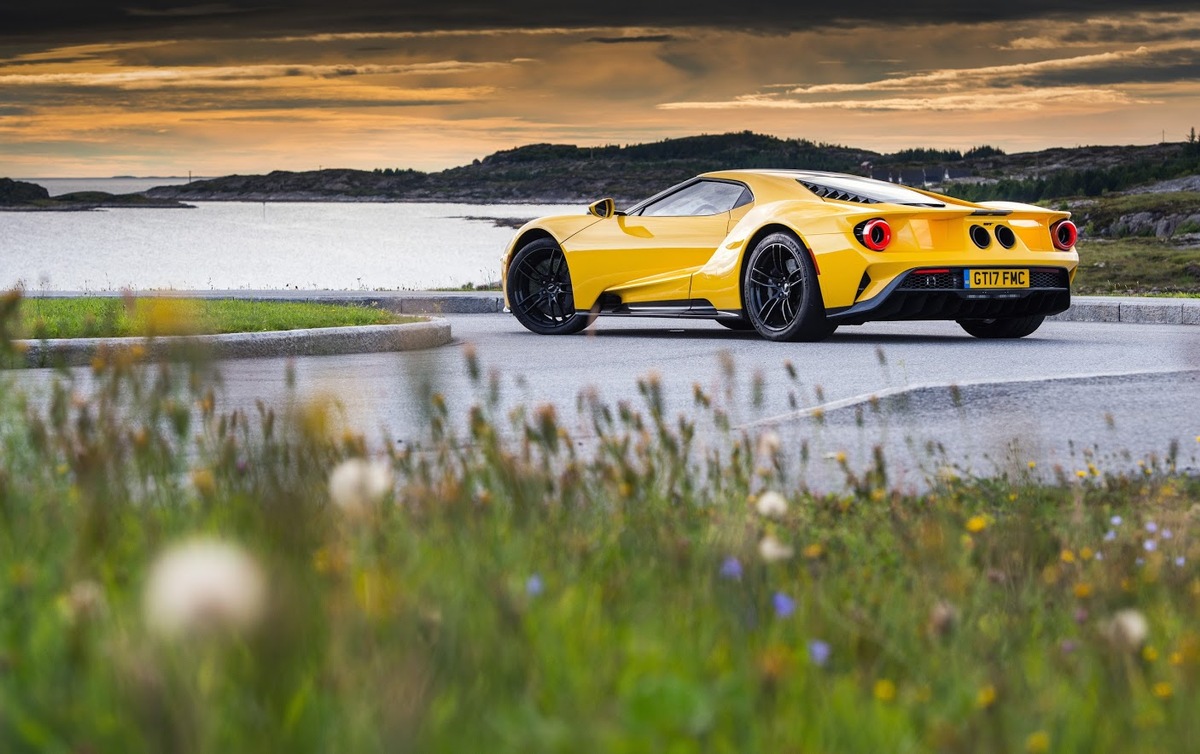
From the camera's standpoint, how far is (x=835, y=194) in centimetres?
1155

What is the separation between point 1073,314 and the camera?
15.5m

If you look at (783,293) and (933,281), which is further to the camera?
(783,293)

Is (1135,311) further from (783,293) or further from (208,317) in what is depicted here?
(208,317)

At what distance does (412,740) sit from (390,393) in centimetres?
698

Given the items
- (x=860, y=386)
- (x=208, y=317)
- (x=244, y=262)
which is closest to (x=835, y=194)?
(x=860, y=386)

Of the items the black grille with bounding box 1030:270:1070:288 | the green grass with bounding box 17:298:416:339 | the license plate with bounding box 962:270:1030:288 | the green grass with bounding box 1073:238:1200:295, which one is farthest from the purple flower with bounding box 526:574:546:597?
the green grass with bounding box 1073:238:1200:295

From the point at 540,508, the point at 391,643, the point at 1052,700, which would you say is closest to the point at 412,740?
the point at 391,643

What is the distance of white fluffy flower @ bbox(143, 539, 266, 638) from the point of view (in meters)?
1.46

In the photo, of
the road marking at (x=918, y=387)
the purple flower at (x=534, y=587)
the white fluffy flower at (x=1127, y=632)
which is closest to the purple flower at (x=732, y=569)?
the purple flower at (x=534, y=587)

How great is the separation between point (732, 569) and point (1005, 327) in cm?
1034

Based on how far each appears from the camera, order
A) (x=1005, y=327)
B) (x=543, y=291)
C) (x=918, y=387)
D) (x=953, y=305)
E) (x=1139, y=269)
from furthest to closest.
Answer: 1. (x=1139, y=269)
2. (x=543, y=291)
3. (x=1005, y=327)
4. (x=953, y=305)
5. (x=918, y=387)

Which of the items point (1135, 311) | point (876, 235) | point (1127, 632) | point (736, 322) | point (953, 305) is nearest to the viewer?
point (1127, 632)

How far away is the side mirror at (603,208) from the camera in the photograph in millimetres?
12609

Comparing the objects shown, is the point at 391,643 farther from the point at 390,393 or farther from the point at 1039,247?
the point at 1039,247
